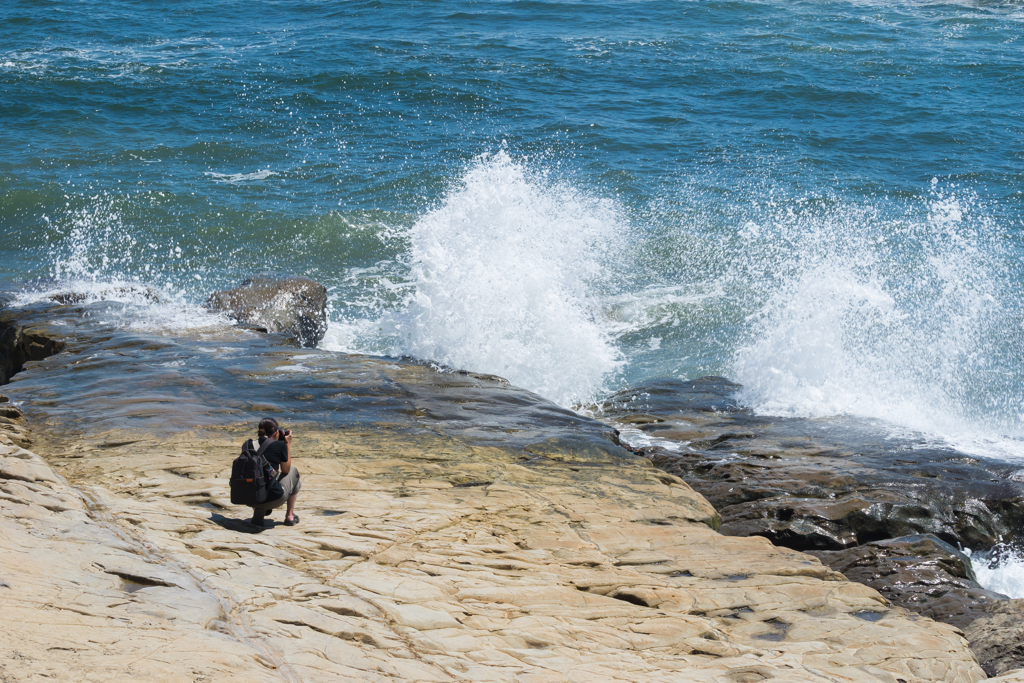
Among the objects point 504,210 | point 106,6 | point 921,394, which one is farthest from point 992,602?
point 106,6

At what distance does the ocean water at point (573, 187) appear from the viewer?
507 inches

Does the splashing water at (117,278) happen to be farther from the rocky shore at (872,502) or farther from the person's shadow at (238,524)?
the rocky shore at (872,502)

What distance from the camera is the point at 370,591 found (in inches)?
215

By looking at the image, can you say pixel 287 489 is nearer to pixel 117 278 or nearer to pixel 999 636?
pixel 999 636

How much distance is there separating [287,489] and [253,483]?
29 centimetres

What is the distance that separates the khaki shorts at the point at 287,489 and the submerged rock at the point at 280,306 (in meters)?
5.76

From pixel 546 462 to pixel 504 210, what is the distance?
8837 millimetres

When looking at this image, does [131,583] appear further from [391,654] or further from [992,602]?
[992,602]

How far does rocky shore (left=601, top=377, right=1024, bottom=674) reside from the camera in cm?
676

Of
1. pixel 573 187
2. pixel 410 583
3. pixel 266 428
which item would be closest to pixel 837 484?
pixel 410 583

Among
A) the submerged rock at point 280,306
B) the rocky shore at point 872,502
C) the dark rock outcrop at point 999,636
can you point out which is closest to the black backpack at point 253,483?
the rocky shore at point 872,502

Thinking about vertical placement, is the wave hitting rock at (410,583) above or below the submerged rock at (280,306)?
below

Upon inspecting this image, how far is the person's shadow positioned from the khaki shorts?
14cm

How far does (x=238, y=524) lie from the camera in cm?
618
